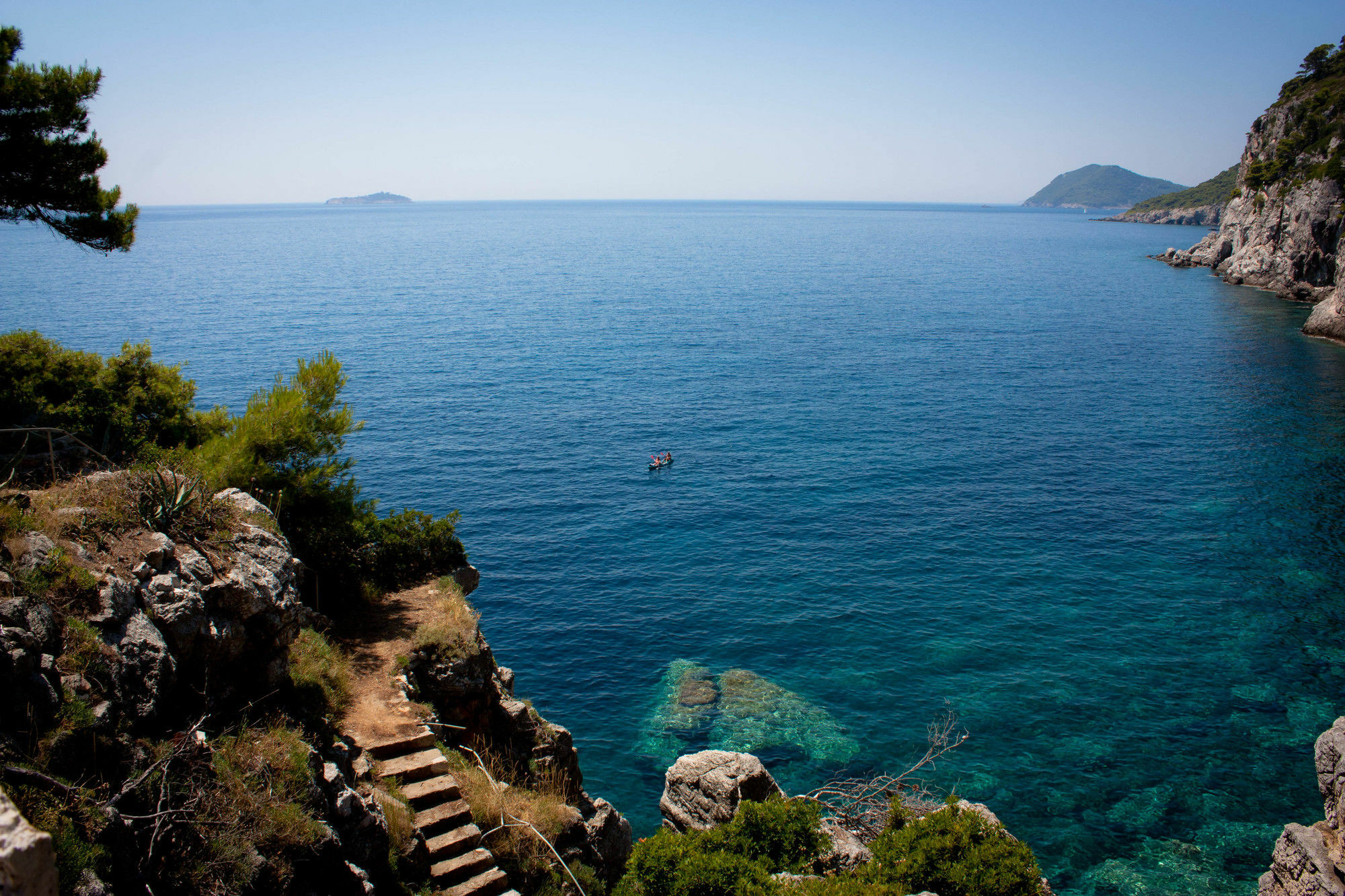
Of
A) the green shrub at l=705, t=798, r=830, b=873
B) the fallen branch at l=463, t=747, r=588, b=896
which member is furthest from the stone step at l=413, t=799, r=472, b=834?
the green shrub at l=705, t=798, r=830, b=873

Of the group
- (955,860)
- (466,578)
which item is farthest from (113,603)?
(955,860)

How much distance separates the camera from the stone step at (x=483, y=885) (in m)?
15.5

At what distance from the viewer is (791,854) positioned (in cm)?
1772

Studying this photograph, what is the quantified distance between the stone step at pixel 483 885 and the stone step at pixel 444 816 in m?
1.26

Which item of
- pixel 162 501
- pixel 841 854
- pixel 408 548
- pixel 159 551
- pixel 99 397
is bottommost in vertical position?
pixel 841 854

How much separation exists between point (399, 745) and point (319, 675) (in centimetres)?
245

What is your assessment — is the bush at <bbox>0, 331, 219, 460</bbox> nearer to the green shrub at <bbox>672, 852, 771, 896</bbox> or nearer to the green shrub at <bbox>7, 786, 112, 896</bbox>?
the green shrub at <bbox>7, 786, 112, 896</bbox>

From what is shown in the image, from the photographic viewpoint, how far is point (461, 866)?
15.9 meters

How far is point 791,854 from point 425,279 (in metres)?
143

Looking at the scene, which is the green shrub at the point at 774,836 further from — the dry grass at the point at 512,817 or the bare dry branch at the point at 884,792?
the dry grass at the point at 512,817

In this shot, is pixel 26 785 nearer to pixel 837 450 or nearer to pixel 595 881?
pixel 595 881

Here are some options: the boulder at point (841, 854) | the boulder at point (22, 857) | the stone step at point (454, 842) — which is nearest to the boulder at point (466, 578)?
the stone step at point (454, 842)

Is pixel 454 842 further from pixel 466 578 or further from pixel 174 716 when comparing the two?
pixel 466 578

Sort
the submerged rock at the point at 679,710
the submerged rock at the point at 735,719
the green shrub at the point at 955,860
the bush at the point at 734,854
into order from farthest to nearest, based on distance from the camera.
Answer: the submerged rock at the point at 679,710 < the submerged rock at the point at 735,719 < the green shrub at the point at 955,860 < the bush at the point at 734,854
